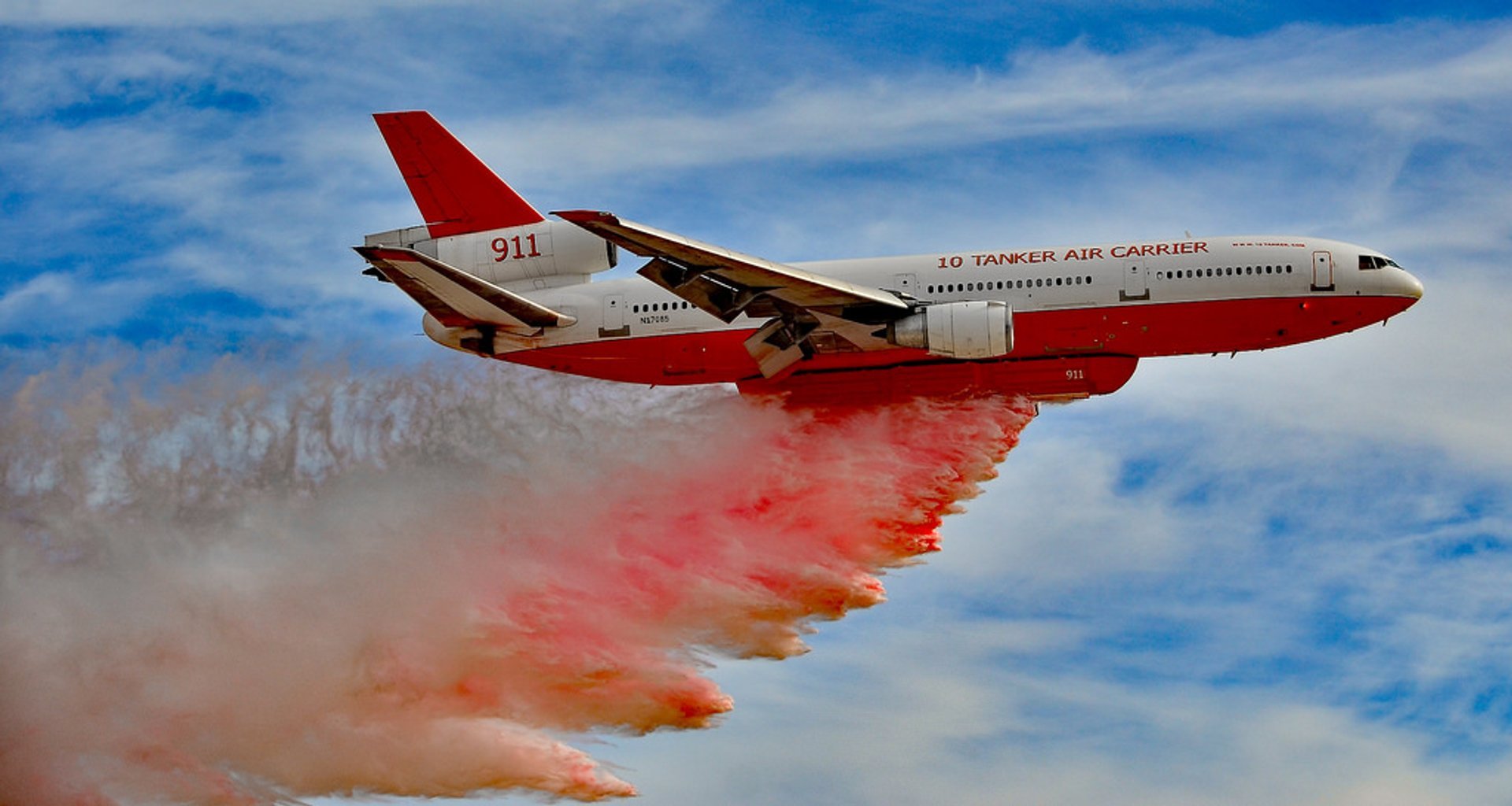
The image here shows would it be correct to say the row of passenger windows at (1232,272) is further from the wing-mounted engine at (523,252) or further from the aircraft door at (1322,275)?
the wing-mounted engine at (523,252)

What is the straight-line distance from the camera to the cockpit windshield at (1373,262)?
46719mm

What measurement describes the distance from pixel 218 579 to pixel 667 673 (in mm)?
12467

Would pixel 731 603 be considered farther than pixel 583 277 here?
No

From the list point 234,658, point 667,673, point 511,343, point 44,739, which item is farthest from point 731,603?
point 44,739

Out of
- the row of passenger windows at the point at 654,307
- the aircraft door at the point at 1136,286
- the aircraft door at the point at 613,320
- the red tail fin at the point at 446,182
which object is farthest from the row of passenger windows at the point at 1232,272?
the red tail fin at the point at 446,182

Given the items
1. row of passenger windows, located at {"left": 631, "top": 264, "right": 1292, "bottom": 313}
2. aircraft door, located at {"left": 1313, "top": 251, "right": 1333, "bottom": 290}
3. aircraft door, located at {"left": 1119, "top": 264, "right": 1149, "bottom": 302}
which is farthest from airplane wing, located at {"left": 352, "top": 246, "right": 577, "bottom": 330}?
aircraft door, located at {"left": 1313, "top": 251, "right": 1333, "bottom": 290}

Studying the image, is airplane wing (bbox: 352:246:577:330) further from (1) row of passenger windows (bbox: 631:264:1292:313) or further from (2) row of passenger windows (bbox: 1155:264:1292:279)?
(2) row of passenger windows (bbox: 1155:264:1292:279)

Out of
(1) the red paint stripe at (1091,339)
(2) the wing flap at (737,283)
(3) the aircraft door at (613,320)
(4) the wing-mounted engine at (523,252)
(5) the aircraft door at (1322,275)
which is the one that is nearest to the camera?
(2) the wing flap at (737,283)

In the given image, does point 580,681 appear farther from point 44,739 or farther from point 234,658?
point 44,739

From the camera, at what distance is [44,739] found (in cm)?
4422

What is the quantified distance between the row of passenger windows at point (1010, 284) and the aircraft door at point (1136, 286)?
93 centimetres

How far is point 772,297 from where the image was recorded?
45094 millimetres

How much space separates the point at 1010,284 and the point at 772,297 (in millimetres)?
6372

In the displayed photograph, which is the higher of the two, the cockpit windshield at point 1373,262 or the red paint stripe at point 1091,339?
the cockpit windshield at point 1373,262
